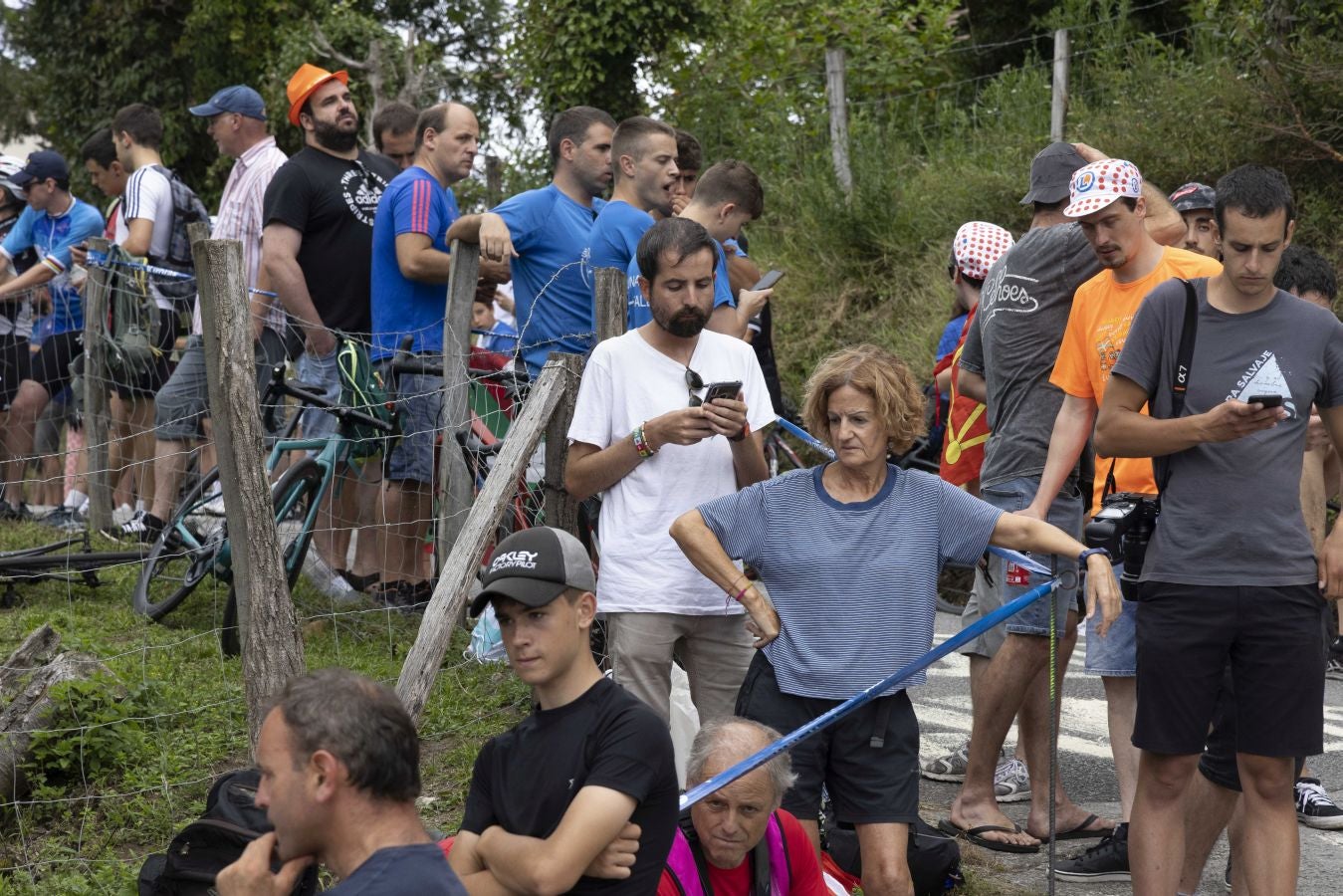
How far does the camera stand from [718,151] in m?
16.1

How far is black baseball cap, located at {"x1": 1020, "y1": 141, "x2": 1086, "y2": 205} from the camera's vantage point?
555 cm

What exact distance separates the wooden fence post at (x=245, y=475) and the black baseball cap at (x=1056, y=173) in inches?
104

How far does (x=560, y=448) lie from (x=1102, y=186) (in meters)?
1.99

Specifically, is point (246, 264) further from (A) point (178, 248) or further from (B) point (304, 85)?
(A) point (178, 248)

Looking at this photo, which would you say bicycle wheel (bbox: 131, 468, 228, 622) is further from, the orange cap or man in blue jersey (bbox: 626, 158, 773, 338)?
man in blue jersey (bbox: 626, 158, 773, 338)

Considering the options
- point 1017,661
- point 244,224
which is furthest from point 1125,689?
point 244,224

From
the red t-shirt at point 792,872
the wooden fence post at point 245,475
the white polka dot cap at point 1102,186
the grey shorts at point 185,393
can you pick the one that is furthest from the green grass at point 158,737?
the white polka dot cap at point 1102,186

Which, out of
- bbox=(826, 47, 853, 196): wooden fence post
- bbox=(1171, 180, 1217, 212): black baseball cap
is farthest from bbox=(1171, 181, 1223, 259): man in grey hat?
bbox=(826, 47, 853, 196): wooden fence post

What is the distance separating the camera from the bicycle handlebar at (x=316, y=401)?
688cm

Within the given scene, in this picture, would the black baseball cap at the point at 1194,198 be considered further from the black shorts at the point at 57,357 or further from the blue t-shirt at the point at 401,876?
the black shorts at the point at 57,357

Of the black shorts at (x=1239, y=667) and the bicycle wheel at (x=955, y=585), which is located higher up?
the black shorts at (x=1239, y=667)

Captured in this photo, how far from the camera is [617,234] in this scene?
607cm

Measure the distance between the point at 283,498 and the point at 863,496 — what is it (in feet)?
10.8

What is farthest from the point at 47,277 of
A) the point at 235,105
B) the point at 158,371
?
the point at 235,105
